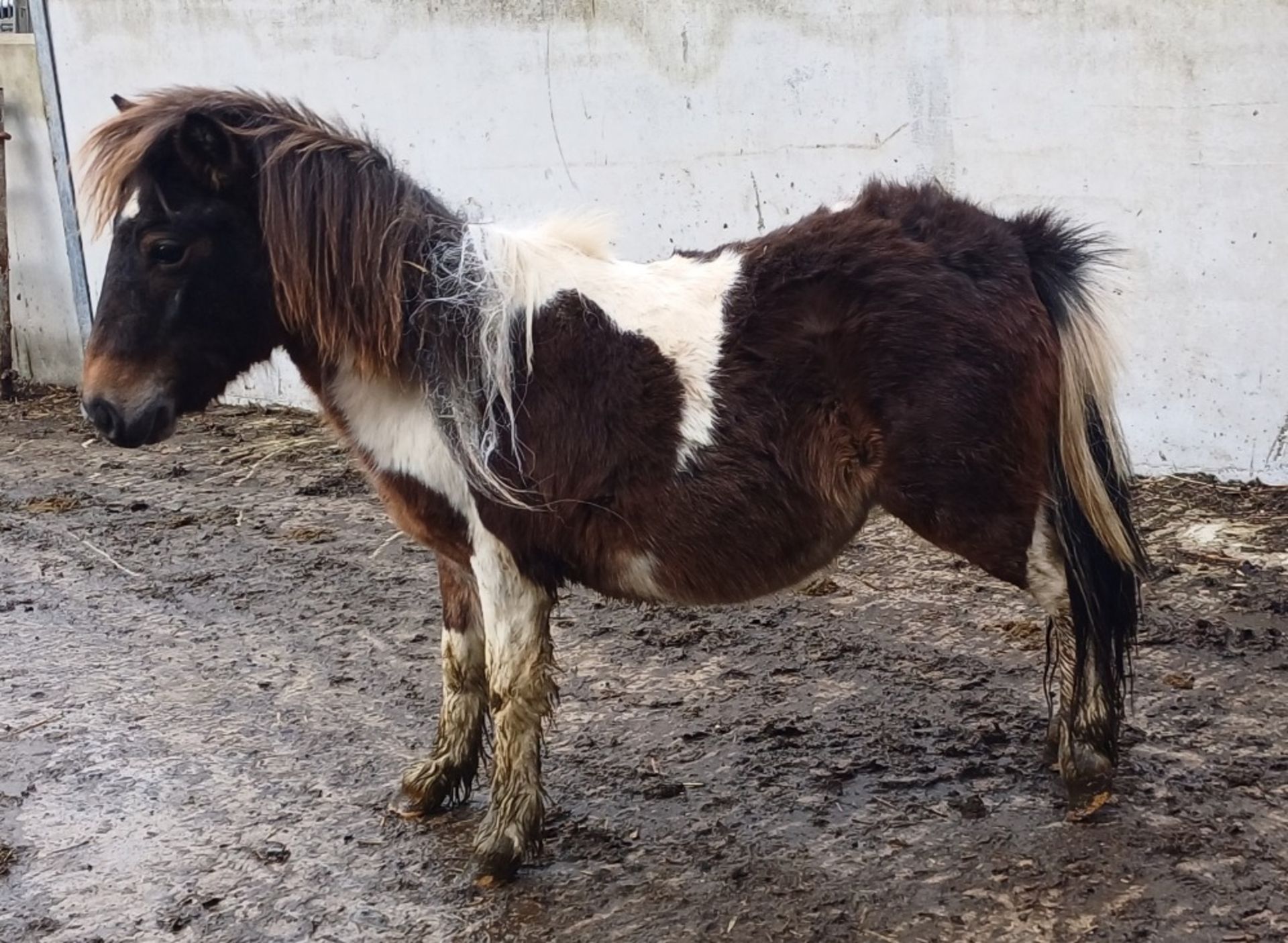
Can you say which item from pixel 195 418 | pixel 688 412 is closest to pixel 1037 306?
pixel 688 412

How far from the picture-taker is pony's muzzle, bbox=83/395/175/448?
105 inches

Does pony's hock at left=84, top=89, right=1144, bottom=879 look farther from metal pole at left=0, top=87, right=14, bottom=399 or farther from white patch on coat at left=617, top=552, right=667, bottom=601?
metal pole at left=0, top=87, right=14, bottom=399

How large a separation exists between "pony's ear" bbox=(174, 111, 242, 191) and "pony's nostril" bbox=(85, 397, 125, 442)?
0.51m

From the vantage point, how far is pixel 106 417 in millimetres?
2670

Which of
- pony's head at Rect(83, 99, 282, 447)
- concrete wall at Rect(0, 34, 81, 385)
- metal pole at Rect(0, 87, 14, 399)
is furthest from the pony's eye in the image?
concrete wall at Rect(0, 34, 81, 385)

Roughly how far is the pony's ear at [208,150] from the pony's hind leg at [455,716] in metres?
1.01

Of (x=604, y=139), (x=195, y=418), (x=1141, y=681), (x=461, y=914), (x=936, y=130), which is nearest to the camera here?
(x=461, y=914)

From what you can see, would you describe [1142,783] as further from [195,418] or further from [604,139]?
[195,418]

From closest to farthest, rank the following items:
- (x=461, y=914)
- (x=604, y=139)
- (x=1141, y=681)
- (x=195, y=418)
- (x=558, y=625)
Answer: (x=461, y=914), (x=1141, y=681), (x=558, y=625), (x=604, y=139), (x=195, y=418)

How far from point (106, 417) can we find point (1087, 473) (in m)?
2.10

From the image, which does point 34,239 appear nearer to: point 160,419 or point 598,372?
point 160,419

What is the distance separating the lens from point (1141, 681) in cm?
360

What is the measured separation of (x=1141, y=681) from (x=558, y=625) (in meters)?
1.81

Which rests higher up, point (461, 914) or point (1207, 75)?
point (1207, 75)
